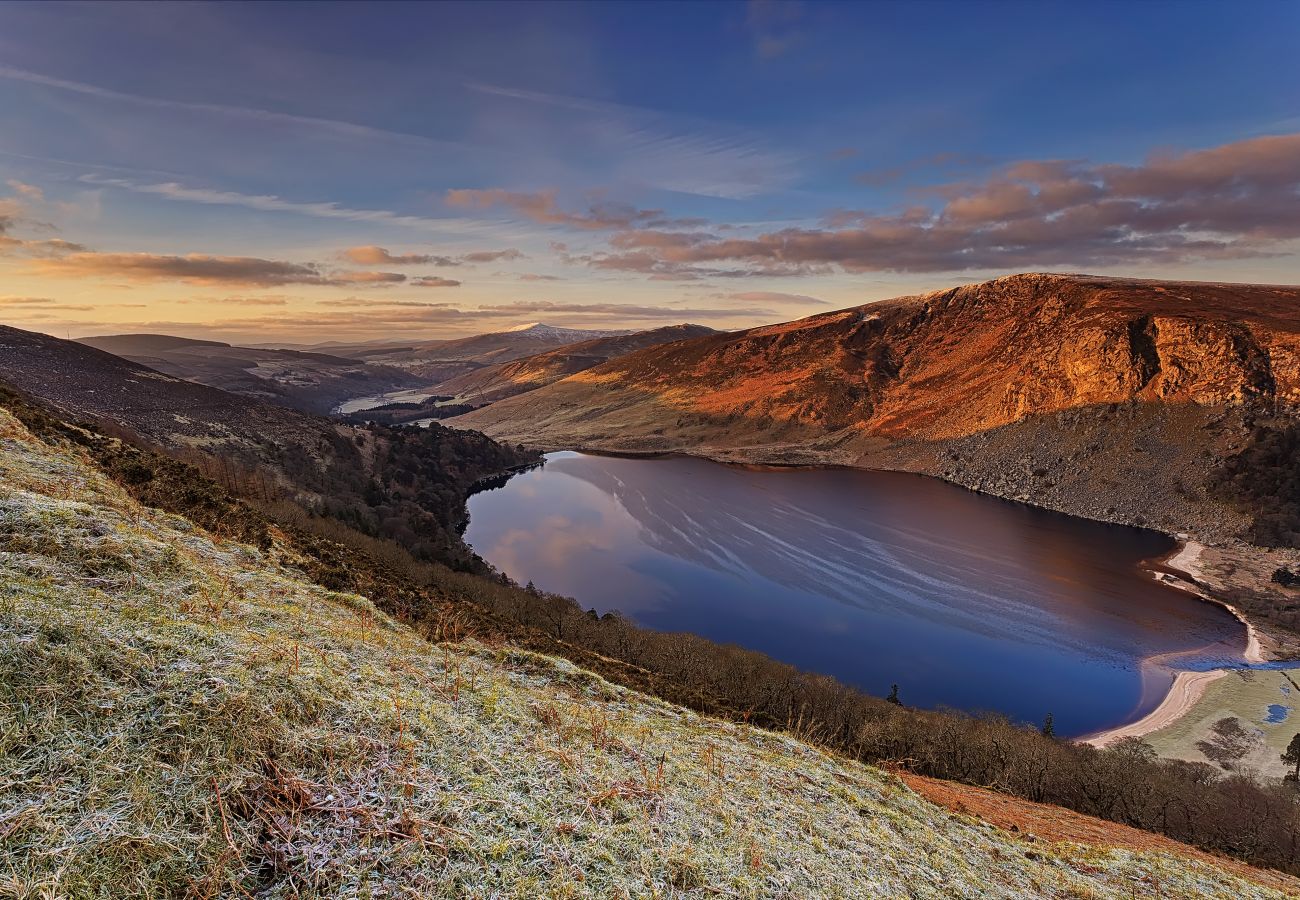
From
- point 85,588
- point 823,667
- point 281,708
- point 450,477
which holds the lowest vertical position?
point 823,667

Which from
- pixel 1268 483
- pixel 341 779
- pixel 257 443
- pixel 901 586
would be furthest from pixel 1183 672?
pixel 257 443

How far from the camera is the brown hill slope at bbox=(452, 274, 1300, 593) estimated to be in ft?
204

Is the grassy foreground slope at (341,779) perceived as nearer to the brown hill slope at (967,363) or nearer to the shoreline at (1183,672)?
the shoreline at (1183,672)

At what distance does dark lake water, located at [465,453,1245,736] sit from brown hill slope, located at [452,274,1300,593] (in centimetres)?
1058

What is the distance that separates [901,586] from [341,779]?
45851 mm

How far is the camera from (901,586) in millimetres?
43156

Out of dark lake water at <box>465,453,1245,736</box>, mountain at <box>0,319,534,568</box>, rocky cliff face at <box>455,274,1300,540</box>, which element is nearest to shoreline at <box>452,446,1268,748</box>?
dark lake water at <box>465,453,1245,736</box>

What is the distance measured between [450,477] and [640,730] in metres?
73.7

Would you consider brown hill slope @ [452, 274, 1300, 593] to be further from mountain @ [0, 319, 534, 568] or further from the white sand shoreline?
mountain @ [0, 319, 534, 568]

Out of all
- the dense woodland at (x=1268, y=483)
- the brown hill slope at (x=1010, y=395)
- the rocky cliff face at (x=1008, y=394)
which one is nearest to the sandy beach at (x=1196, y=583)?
the brown hill slope at (x=1010, y=395)

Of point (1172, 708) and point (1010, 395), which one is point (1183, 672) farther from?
point (1010, 395)

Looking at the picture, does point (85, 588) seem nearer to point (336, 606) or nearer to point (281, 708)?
point (281, 708)

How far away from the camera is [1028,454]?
7338cm

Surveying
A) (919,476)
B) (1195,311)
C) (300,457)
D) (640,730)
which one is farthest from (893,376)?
(640,730)
